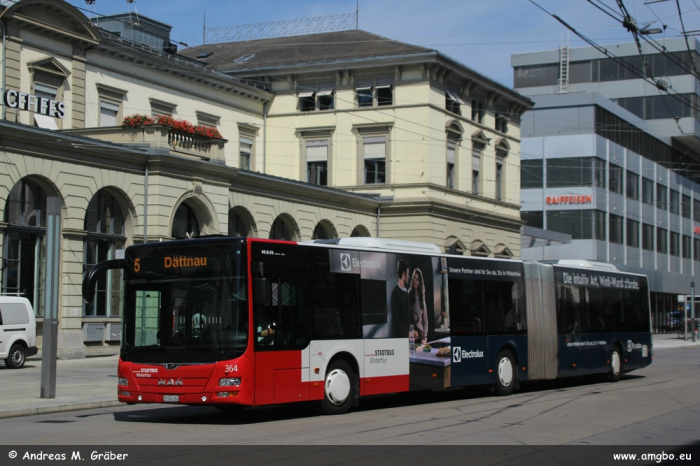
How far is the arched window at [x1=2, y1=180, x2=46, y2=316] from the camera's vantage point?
26.6m

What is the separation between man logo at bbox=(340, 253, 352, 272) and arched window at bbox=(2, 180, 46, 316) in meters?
14.1

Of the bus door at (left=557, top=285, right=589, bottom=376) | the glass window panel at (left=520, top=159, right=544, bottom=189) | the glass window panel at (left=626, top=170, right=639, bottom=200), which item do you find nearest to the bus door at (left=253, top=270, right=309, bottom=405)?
the bus door at (left=557, top=285, right=589, bottom=376)

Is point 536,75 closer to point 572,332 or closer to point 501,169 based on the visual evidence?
point 501,169

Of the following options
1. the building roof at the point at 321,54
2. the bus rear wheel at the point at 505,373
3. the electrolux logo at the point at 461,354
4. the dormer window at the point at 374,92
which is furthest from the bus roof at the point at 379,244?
the dormer window at the point at 374,92

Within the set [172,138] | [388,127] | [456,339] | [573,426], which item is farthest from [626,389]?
[388,127]

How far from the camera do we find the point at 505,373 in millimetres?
19953

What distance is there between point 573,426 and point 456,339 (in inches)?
190

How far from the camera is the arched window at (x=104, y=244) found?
2908 cm

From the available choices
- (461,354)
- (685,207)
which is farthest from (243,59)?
(685,207)

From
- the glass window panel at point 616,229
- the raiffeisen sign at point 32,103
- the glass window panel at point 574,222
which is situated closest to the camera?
the raiffeisen sign at point 32,103

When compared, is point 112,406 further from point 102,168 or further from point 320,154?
point 320,154

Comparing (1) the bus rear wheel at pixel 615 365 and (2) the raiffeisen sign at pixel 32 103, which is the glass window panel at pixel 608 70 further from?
(2) the raiffeisen sign at pixel 32 103

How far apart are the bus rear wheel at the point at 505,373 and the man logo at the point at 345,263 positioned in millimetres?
5326

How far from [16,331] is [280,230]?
14773 mm
